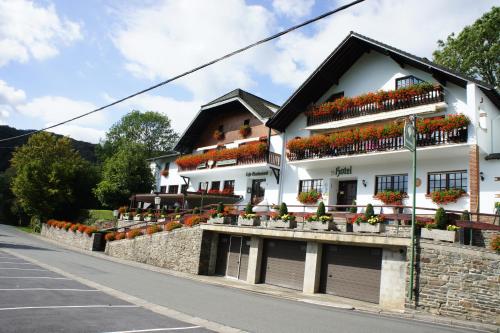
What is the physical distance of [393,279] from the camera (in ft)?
47.4

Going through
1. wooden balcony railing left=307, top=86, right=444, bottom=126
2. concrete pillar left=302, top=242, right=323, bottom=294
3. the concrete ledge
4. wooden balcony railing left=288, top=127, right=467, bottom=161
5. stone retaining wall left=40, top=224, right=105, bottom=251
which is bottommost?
stone retaining wall left=40, top=224, right=105, bottom=251

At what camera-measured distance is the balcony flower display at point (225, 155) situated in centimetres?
2559

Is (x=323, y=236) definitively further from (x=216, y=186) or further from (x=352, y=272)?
(x=216, y=186)

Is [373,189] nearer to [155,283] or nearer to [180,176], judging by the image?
[155,283]

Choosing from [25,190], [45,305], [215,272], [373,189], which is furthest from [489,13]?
[25,190]

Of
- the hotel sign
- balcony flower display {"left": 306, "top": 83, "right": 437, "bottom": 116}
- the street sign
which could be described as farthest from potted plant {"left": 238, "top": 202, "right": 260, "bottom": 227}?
the street sign

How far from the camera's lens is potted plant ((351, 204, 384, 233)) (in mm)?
14930

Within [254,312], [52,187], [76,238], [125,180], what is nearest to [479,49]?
[254,312]

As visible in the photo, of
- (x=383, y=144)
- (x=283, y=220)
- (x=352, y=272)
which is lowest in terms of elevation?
(x=352, y=272)

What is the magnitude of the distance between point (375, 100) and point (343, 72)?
3.65m

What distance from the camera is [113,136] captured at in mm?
61375

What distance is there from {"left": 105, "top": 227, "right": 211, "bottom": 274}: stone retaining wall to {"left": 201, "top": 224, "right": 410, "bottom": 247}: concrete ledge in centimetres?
178

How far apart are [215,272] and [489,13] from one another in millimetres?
24291

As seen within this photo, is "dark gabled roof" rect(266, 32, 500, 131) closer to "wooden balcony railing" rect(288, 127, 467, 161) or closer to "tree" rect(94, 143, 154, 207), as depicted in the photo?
"wooden balcony railing" rect(288, 127, 467, 161)
